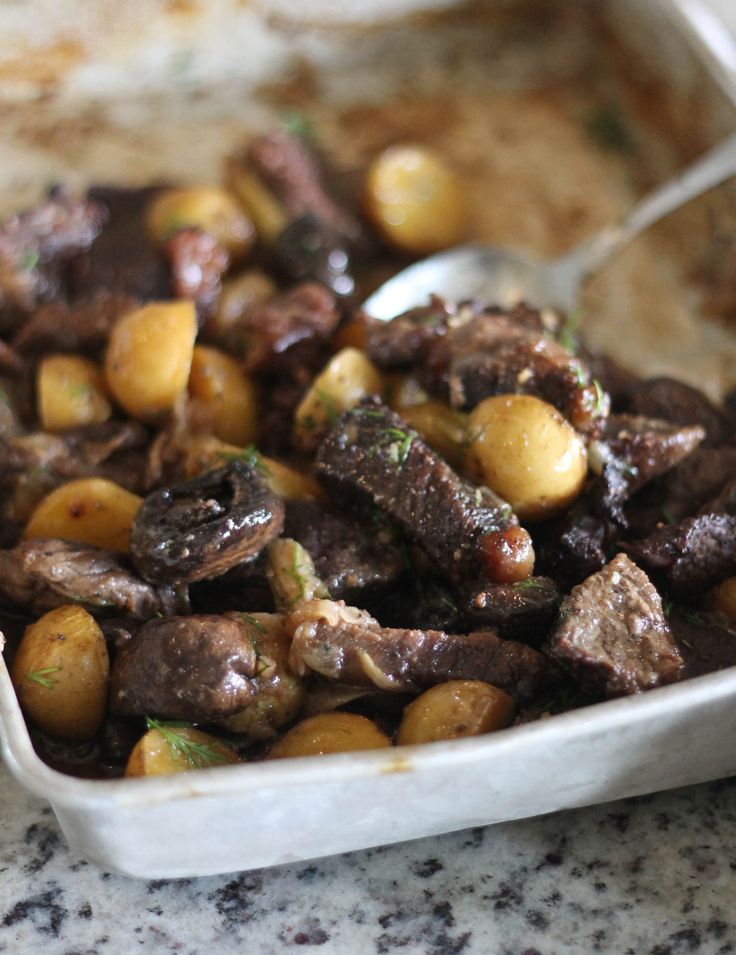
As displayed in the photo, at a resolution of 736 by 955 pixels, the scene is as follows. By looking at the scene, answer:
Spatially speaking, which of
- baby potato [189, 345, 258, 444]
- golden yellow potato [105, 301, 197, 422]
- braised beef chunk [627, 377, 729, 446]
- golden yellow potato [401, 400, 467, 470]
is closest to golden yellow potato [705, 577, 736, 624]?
braised beef chunk [627, 377, 729, 446]

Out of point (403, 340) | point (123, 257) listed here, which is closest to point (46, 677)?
point (403, 340)

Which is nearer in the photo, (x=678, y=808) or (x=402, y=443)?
(x=678, y=808)

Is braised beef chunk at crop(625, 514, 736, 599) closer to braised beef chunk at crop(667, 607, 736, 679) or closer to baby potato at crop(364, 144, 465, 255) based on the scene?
braised beef chunk at crop(667, 607, 736, 679)

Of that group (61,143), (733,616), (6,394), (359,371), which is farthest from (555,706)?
(61,143)

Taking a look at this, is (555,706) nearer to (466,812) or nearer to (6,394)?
(466,812)

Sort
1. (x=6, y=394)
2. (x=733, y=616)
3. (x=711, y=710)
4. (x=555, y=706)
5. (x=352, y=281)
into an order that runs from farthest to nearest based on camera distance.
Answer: (x=352, y=281) → (x=6, y=394) → (x=733, y=616) → (x=555, y=706) → (x=711, y=710)
